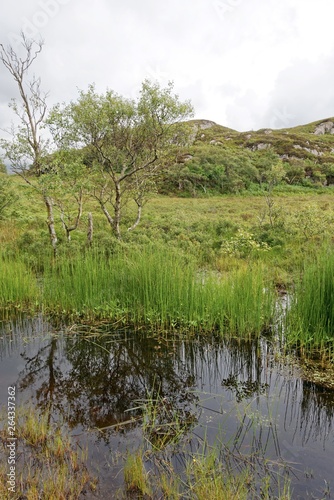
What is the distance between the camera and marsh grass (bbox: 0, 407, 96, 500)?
313 cm

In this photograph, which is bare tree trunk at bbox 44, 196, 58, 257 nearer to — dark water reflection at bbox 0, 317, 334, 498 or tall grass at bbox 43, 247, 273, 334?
tall grass at bbox 43, 247, 273, 334

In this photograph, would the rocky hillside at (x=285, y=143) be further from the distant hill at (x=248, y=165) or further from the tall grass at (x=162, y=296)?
the tall grass at (x=162, y=296)

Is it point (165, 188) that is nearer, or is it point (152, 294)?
point (152, 294)

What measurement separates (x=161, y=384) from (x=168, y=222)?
12.1 m

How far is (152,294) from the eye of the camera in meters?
6.84

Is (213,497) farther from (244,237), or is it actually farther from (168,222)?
(168,222)

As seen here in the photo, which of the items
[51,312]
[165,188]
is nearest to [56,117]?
[51,312]

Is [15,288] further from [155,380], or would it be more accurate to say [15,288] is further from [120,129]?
[120,129]

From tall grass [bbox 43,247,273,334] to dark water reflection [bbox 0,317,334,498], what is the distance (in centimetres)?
40

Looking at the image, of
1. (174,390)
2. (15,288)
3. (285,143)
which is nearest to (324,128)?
(285,143)

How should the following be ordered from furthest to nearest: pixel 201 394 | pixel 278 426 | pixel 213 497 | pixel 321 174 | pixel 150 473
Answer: pixel 321 174
pixel 201 394
pixel 278 426
pixel 150 473
pixel 213 497

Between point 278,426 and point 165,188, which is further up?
point 165,188

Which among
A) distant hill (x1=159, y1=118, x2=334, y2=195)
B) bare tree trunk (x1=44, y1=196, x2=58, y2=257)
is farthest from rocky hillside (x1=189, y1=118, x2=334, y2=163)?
bare tree trunk (x1=44, y1=196, x2=58, y2=257)

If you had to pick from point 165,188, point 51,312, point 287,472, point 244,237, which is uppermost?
point 165,188
